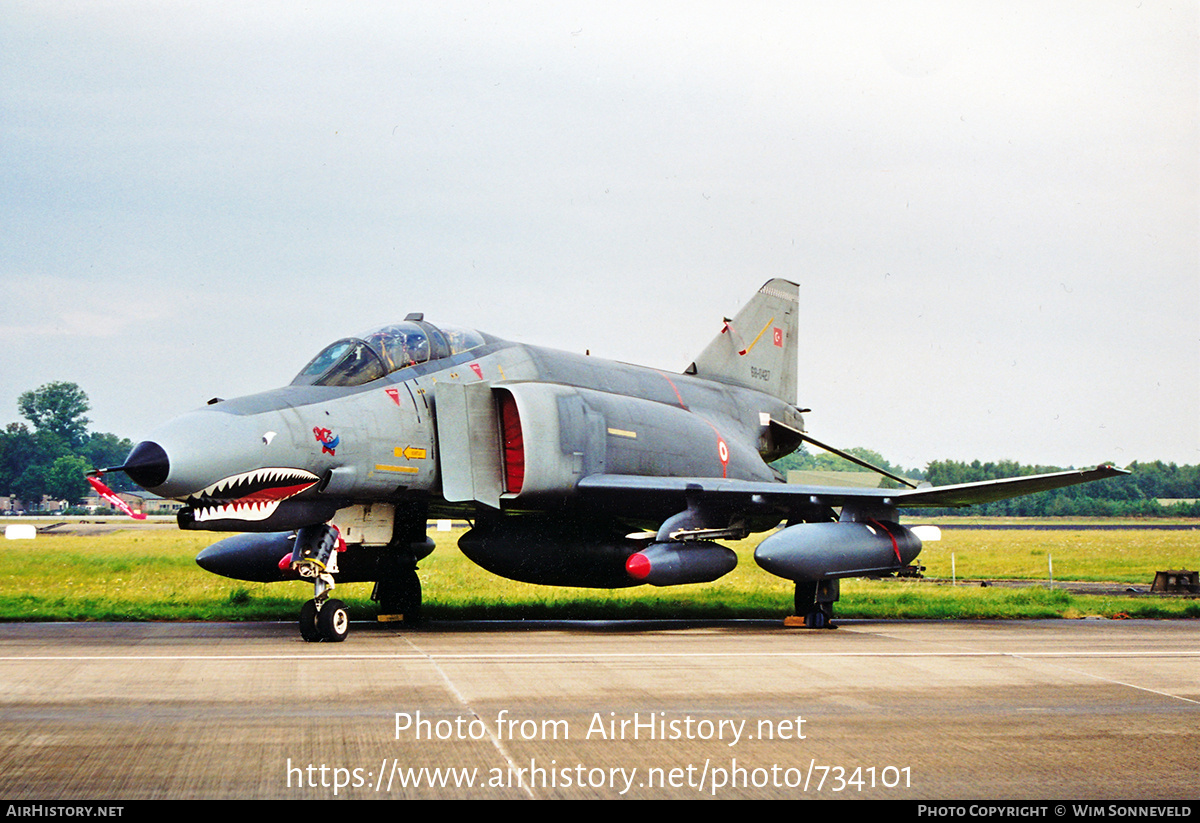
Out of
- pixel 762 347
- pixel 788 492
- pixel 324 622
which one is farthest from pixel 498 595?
pixel 324 622

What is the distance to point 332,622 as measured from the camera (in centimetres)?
1162

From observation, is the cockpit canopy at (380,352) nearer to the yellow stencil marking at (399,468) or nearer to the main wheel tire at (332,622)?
the yellow stencil marking at (399,468)

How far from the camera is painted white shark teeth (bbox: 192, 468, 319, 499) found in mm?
10766

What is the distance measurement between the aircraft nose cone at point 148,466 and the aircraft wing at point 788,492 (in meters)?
5.39

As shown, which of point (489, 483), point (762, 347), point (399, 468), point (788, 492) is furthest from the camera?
point (762, 347)

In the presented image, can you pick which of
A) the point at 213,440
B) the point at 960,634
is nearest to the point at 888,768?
the point at 213,440

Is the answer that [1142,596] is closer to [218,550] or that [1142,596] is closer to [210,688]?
[218,550]

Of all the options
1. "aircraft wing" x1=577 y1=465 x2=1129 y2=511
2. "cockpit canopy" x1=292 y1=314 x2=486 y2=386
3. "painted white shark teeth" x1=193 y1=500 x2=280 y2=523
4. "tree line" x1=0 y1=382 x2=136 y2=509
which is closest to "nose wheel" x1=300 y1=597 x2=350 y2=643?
"painted white shark teeth" x1=193 y1=500 x2=280 y2=523

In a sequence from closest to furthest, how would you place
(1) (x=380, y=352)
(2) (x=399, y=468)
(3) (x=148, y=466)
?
1. (3) (x=148, y=466)
2. (2) (x=399, y=468)
3. (1) (x=380, y=352)

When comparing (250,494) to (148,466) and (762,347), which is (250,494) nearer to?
(148,466)

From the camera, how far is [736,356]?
20.1m

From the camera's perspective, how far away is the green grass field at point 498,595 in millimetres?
16281

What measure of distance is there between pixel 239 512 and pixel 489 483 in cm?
317

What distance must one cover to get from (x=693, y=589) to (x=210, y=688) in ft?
50.1
